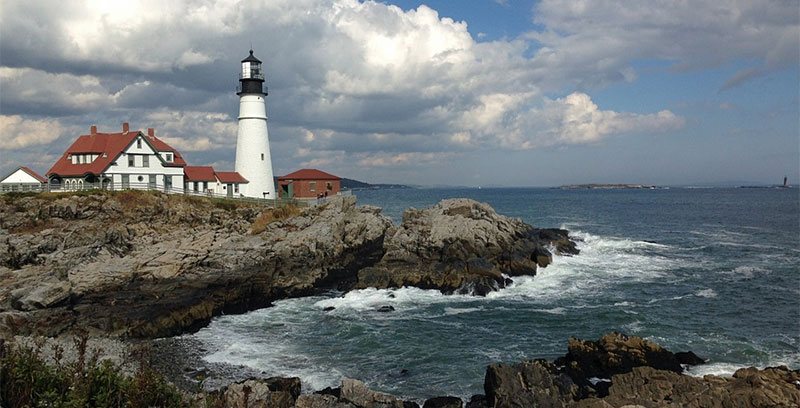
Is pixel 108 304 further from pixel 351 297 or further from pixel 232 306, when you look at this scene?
pixel 351 297

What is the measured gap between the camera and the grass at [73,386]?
25.1ft

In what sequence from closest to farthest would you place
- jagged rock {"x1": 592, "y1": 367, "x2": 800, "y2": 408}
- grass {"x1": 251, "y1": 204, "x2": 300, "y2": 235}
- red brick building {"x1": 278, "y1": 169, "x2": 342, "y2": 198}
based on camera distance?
jagged rock {"x1": 592, "y1": 367, "x2": 800, "y2": 408}, grass {"x1": 251, "y1": 204, "x2": 300, "y2": 235}, red brick building {"x1": 278, "y1": 169, "x2": 342, "y2": 198}

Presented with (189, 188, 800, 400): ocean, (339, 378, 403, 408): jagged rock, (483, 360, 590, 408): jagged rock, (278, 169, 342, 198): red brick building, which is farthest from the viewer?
(278, 169, 342, 198): red brick building

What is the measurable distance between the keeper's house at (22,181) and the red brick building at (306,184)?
20037 mm

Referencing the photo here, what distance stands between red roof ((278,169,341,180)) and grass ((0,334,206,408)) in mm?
43018

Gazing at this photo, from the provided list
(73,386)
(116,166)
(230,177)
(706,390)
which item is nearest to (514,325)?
(706,390)

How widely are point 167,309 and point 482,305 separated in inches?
606

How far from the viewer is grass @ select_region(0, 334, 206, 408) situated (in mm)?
7648

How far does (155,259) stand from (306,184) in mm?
24695

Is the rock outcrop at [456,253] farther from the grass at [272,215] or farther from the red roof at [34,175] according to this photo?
the red roof at [34,175]

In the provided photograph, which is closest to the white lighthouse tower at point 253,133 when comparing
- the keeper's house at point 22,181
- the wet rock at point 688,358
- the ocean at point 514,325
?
the keeper's house at point 22,181

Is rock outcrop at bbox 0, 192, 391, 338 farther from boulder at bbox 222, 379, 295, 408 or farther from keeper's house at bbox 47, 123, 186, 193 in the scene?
boulder at bbox 222, 379, 295, 408

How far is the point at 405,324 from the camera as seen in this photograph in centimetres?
2369

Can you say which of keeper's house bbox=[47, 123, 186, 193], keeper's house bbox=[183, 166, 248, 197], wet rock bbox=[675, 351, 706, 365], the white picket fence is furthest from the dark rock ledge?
keeper's house bbox=[183, 166, 248, 197]
